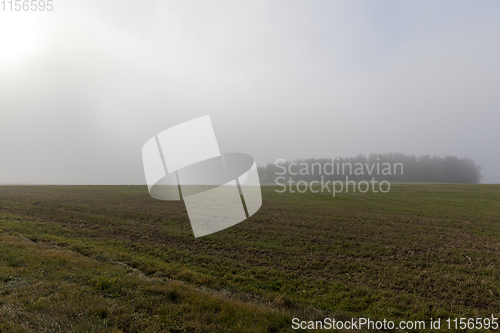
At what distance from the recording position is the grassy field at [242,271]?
576 centimetres

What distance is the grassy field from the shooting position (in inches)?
227

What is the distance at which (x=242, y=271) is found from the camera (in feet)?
35.9

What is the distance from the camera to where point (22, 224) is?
1738 cm

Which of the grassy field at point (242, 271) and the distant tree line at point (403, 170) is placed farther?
the distant tree line at point (403, 170)

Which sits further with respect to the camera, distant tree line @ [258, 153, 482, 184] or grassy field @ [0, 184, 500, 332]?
distant tree line @ [258, 153, 482, 184]

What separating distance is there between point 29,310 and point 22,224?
17.5 m
